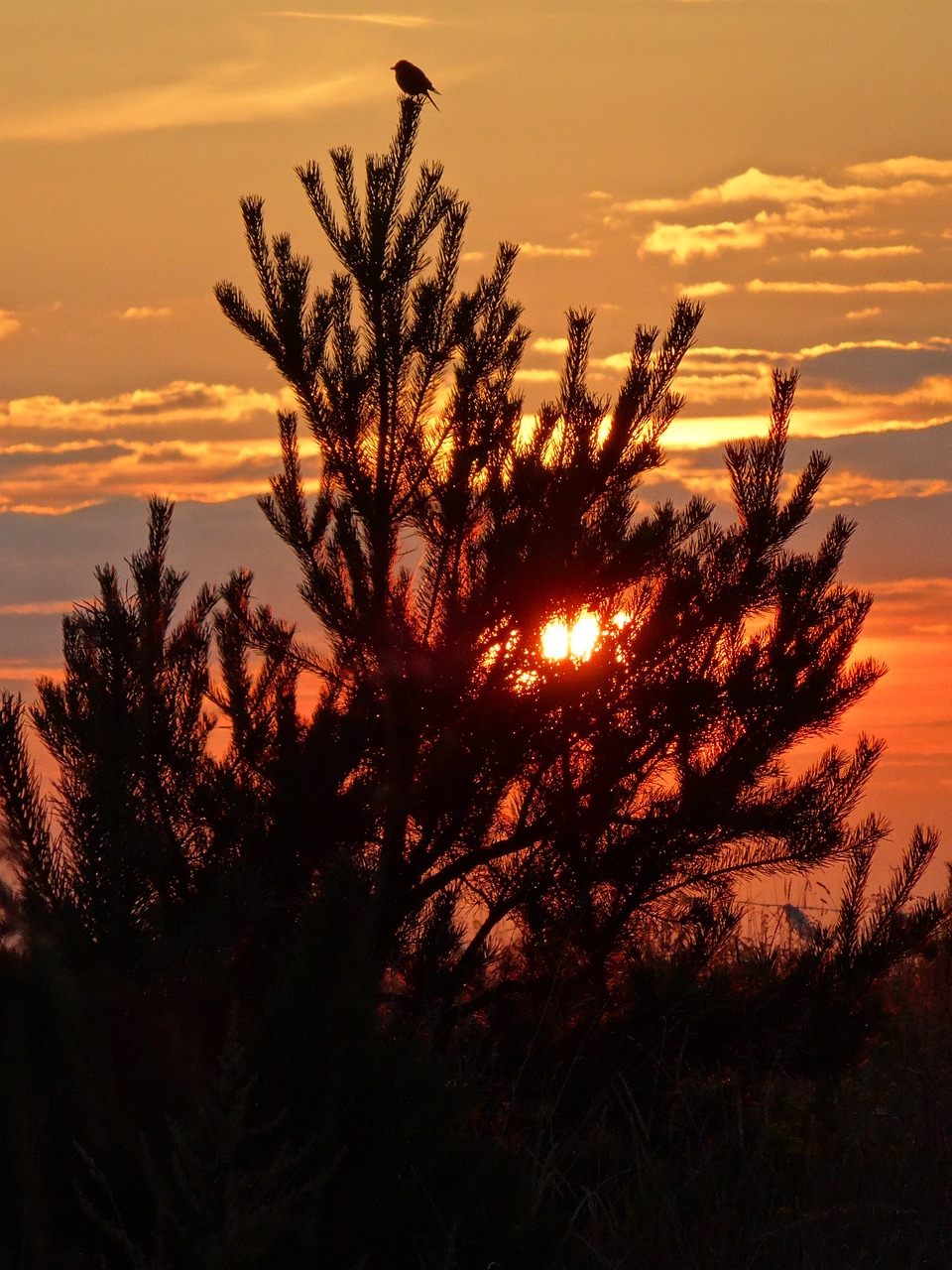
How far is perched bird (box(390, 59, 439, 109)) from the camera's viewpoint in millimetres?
5203

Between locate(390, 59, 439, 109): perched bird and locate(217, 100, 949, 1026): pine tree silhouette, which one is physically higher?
locate(390, 59, 439, 109): perched bird

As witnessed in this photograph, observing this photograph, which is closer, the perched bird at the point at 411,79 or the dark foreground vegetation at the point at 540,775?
the dark foreground vegetation at the point at 540,775

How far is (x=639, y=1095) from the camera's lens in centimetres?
486

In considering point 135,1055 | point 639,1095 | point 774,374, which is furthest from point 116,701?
point 774,374

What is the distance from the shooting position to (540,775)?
5039mm

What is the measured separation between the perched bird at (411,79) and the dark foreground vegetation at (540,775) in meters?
0.09

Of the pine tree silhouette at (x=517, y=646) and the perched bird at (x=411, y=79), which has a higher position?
the perched bird at (x=411, y=79)

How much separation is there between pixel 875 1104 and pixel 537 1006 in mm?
1489

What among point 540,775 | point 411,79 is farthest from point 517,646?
point 411,79

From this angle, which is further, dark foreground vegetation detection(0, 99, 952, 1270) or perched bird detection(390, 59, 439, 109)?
perched bird detection(390, 59, 439, 109)

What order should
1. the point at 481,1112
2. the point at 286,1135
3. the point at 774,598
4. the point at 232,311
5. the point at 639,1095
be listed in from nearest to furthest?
the point at 286,1135 → the point at 481,1112 → the point at 639,1095 → the point at 232,311 → the point at 774,598

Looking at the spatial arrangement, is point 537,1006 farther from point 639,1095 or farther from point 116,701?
point 116,701

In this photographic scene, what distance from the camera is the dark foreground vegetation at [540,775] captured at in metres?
4.15

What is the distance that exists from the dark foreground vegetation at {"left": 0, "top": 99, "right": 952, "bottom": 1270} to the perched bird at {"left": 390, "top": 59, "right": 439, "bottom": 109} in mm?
93
